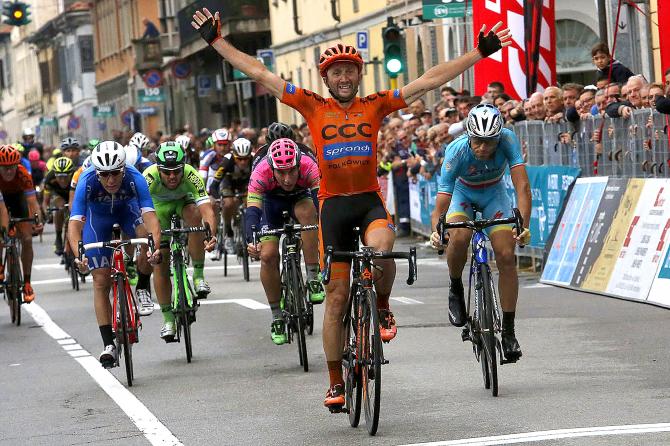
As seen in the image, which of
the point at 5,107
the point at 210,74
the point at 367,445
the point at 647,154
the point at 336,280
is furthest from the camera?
the point at 5,107

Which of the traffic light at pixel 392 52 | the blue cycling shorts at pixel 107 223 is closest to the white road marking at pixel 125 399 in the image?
the blue cycling shorts at pixel 107 223

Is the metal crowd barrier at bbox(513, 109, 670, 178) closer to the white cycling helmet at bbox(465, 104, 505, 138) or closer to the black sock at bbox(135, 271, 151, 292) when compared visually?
the black sock at bbox(135, 271, 151, 292)

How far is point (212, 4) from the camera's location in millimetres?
58594

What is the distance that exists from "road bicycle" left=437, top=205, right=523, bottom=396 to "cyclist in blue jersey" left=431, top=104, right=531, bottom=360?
5.0 inches

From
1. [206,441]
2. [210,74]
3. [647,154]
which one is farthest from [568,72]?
[210,74]

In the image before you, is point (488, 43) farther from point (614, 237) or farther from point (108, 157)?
point (614, 237)

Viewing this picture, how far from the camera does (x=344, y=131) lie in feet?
34.3

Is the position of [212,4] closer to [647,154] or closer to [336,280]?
[647,154]

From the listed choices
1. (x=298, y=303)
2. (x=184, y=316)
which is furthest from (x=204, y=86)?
(x=298, y=303)

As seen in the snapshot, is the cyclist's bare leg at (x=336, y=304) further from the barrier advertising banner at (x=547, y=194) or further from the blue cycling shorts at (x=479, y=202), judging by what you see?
the barrier advertising banner at (x=547, y=194)

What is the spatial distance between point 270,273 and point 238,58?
13.6ft

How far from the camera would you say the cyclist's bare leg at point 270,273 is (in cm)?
1448

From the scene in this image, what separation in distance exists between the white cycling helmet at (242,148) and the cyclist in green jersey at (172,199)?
17.5 ft

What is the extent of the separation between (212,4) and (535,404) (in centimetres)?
4902
